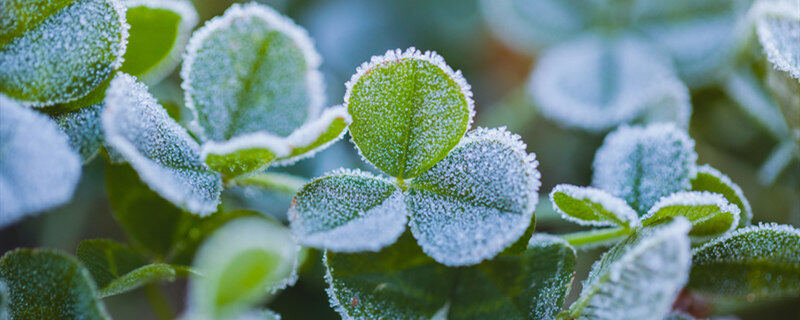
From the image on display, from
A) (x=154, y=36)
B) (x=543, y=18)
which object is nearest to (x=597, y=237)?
(x=154, y=36)

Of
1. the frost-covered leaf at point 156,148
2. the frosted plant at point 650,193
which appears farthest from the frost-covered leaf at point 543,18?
the frost-covered leaf at point 156,148

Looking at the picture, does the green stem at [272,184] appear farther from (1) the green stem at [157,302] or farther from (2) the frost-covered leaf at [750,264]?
(2) the frost-covered leaf at [750,264]

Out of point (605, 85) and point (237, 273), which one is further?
point (605, 85)

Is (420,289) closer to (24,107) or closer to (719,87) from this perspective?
(24,107)

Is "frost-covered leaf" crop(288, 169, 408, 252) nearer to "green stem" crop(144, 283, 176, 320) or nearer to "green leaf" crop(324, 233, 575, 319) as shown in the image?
"green leaf" crop(324, 233, 575, 319)

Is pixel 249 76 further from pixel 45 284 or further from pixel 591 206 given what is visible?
pixel 591 206

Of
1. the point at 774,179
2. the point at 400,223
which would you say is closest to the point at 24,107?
the point at 400,223
